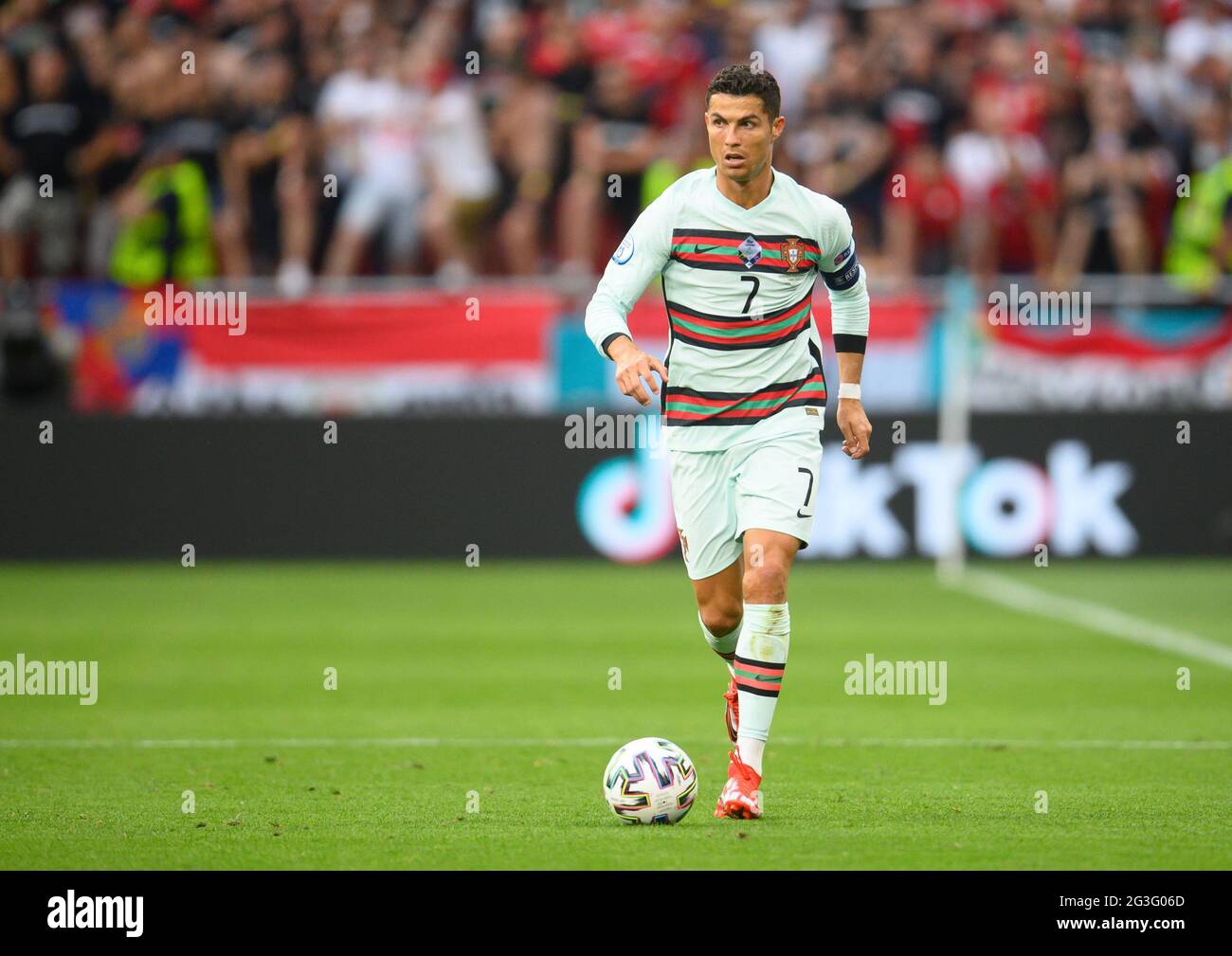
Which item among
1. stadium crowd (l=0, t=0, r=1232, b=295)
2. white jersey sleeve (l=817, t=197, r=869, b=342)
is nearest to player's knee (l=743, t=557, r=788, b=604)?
white jersey sleeve (l=817, t=197, r=869, b=342)

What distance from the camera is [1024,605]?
16.2 metres

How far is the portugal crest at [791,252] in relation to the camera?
8078mm

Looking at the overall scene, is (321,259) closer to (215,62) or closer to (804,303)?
(215,62)

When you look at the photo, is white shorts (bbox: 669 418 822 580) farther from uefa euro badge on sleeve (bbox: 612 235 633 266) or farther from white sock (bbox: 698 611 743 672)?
uefa euro badge on sleeve (bbox: 612 235 633 266)

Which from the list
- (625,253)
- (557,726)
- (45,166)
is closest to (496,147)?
(45,166)

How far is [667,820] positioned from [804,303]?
2154 mm

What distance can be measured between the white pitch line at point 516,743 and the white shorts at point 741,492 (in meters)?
2.02

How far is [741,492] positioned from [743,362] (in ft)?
1.72

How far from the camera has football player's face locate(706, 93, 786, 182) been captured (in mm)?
7816

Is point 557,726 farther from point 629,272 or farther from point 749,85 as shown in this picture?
point 749,85

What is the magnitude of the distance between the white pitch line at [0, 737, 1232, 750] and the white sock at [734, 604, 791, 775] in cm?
217

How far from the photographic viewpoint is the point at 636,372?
7496mm

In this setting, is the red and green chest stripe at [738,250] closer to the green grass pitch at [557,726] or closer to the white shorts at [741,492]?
the white shorts at [741,492]

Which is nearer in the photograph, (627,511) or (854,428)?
(854,428)
